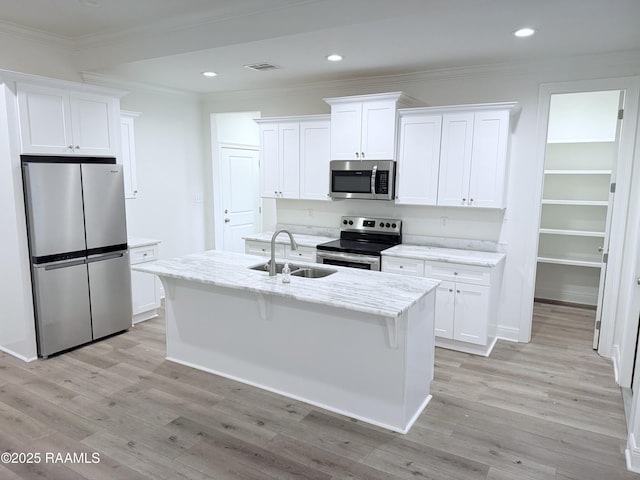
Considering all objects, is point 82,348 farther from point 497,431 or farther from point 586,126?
point 586,126

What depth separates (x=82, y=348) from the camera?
404 centimetres

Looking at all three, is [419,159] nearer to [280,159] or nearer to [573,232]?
[280,159]

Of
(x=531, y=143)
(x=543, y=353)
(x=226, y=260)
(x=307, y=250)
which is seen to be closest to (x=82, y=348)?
(x=226, y=260)

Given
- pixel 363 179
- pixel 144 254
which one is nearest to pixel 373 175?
pixel 363 179

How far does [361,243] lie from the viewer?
480 cm

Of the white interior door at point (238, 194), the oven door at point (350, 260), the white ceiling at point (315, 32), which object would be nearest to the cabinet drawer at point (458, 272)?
the oven door at point (350, 260)

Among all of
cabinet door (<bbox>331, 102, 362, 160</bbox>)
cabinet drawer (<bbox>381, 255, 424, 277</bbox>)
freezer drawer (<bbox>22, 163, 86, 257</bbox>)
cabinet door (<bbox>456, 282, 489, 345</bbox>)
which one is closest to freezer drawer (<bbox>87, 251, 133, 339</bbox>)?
freezer drawer (<bbox>22, 163, 86, 257</bbox>)

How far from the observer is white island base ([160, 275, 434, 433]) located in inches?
109

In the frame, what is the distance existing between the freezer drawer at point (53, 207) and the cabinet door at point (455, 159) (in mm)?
3375

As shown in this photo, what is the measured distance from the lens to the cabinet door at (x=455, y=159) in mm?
4086

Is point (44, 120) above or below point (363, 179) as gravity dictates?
above

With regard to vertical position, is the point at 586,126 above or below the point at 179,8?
below

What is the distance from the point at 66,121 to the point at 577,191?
5781 mm

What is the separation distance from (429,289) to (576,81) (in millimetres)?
2542
